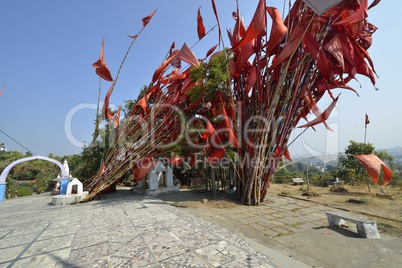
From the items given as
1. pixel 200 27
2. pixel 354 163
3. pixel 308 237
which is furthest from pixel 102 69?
pixel 354 163

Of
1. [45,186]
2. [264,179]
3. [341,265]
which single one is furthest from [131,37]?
[45,186]

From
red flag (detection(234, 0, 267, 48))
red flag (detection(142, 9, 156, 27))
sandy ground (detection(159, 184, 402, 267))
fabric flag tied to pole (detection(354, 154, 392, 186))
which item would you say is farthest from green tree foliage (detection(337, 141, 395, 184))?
red flag (detection(142, 9, 156, 27))

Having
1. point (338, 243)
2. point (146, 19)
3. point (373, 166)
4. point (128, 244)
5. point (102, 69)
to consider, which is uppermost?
point (146, 19)

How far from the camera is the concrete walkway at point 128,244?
2908mm

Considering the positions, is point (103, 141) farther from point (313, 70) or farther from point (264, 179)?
point (313, 70)

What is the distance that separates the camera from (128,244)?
355 centimetres

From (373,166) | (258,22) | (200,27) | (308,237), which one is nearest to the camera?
(308,237)

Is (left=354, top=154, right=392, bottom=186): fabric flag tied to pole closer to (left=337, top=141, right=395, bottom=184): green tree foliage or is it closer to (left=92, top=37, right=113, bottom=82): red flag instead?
(left=337, top=141, right=395, bottom=184): green tree foliage

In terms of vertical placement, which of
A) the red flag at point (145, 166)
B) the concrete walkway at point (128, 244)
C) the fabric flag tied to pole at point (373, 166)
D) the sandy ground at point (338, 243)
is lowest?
the sandy ground at point (338, 243)

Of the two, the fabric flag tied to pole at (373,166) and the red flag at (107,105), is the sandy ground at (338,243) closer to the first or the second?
the fabric flag tied to pole at (373,166)

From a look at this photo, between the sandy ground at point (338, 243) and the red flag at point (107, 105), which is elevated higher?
the red flag at point (107, 105)

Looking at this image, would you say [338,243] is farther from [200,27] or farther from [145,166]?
[200,27]

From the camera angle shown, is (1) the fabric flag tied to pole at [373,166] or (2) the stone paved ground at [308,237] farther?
(1) the fabric flag tied to pole at [373,166]

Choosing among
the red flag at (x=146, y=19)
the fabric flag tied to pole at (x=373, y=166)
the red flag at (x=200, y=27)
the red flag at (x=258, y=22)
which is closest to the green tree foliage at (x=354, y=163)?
the fabric flag tied to pole at (x=373, y=166)
